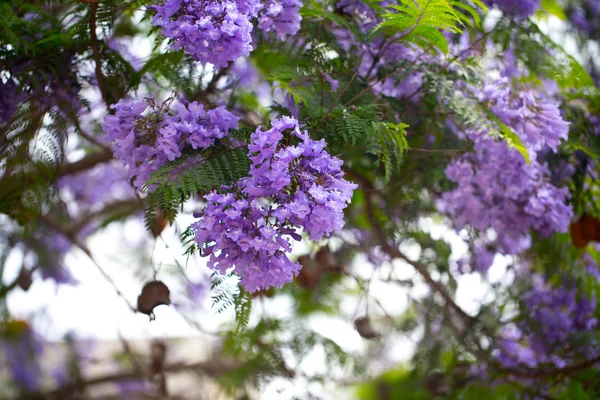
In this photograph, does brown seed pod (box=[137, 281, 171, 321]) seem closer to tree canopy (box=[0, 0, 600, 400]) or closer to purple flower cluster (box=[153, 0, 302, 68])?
tree canopy (box=[0, 0, 600, 400])

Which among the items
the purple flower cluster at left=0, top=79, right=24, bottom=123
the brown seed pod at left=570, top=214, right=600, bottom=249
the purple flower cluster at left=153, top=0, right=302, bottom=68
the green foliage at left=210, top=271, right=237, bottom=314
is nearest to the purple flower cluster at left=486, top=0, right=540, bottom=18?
the brown seed pod at left=570, top=214, right=600, bottom=249

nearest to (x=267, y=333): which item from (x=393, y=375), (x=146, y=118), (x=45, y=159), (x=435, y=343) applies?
(x=435, y=343)

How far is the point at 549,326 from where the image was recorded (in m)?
4.11

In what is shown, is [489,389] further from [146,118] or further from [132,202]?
[146,118]

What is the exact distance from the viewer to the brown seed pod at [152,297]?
2.57m

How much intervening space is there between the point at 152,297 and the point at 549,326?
261cm

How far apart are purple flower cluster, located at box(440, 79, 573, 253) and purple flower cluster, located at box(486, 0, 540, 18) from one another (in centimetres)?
61

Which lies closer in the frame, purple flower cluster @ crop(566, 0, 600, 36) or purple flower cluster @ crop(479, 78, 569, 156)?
purple flower cluster @ crop(479, 78, 569, 156)

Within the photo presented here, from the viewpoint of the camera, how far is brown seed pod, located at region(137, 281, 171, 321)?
8.44 ft

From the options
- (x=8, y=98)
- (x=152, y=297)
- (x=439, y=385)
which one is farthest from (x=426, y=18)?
(x=439, y=385)

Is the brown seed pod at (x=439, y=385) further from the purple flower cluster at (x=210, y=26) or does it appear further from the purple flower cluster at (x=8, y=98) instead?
the purple flower cluster at (x=8, y=98)

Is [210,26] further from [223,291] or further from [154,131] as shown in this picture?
[223,291]

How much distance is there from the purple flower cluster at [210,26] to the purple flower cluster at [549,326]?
9.07 ft

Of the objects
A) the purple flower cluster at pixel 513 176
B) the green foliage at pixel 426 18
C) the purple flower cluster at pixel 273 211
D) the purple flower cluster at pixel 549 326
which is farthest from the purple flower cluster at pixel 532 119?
the purple flower cluster at pixel 549 326
